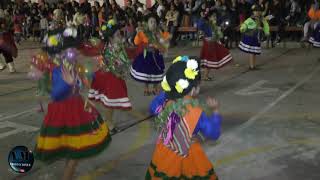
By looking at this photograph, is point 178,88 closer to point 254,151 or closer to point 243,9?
point 254,151

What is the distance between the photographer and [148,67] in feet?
33.0

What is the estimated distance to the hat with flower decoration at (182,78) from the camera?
4246 millimetres

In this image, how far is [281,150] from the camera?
688 centimetres

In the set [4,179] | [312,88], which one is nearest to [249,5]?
[312,88]

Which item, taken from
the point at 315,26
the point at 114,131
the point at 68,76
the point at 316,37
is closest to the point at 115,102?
the point at 114,131

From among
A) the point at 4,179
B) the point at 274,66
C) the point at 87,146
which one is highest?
the point at 87,146

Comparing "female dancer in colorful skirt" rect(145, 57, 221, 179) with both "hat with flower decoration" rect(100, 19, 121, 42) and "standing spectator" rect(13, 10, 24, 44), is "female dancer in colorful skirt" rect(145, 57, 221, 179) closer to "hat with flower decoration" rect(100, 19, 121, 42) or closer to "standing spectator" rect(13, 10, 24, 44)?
"hat with flower decoration" rect(100, 19, 121, 42)

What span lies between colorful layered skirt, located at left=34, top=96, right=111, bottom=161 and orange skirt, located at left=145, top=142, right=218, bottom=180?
1.10 m

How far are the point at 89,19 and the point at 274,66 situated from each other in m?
10.1

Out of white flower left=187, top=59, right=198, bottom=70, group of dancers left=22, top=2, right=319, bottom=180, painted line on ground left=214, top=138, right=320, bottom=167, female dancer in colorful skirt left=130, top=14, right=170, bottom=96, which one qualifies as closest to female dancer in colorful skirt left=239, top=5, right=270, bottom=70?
female dancer in colorful skirt left=130, top=14, right=170, bottom=96

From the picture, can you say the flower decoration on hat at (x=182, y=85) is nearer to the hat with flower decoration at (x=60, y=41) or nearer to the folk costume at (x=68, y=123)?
the folk costume at (x=68, y=123)

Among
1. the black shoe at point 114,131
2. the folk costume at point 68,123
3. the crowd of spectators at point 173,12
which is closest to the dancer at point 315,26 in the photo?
the crowd of spectators at point 173,12

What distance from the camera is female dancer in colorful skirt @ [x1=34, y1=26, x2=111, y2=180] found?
17.0ft

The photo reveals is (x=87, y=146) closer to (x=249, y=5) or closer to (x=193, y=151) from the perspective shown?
(x=193, y=151)
